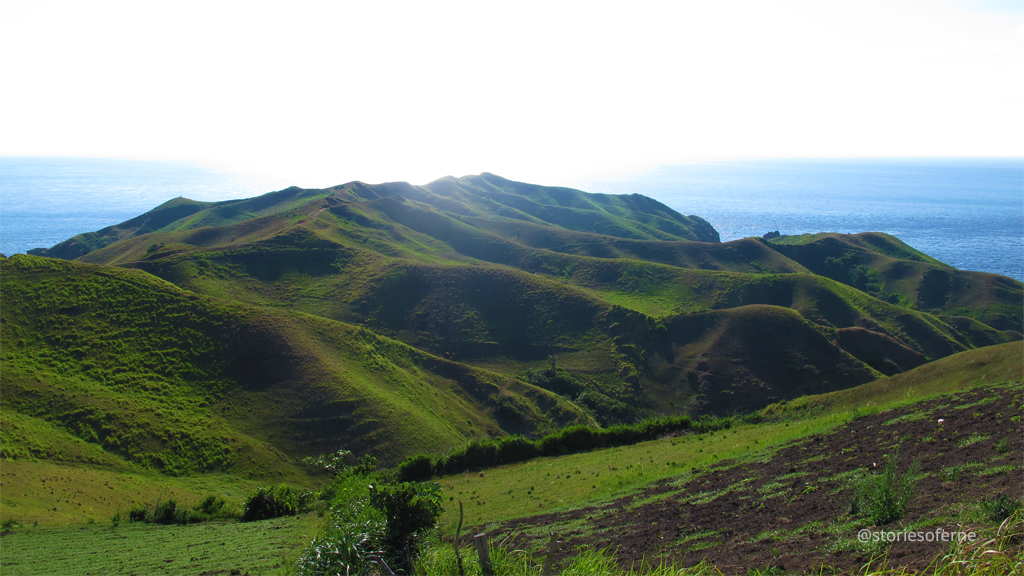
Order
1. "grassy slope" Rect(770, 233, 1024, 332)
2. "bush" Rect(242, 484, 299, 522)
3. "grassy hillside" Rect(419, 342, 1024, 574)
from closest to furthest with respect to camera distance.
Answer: "grassy hillside" Rect(419, 342, 1024, 574) < "bush" Rect(242, 484, 299, 522) < "grassy slope" Rect(770, 233, 1024, 332)

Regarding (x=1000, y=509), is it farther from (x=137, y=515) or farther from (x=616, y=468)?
(x=137, y=515)

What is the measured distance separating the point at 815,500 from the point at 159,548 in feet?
74.9

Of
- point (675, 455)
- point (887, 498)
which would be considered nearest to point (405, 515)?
point (887, 498)

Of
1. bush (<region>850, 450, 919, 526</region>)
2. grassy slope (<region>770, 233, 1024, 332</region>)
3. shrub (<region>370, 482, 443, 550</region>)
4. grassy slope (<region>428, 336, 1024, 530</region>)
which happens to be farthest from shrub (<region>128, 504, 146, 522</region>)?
grassy slope (<region>770, 233, 1024, 332</region>)

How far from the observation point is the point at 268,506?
26688 millimetres

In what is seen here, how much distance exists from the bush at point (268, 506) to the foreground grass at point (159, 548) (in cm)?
177

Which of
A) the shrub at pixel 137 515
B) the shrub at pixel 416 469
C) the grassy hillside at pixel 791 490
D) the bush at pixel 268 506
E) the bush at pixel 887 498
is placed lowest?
the shrub at pixel 416 469

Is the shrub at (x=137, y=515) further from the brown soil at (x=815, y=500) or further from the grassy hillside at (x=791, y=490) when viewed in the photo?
the brown soil at (x=815, y=500)

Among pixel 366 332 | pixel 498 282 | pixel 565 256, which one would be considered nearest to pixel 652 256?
pixel 565 256

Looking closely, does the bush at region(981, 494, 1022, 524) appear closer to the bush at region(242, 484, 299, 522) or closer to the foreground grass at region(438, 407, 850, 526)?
the foreground grass at region(438, 407, 850, 526)

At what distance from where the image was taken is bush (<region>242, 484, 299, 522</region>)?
2638cm

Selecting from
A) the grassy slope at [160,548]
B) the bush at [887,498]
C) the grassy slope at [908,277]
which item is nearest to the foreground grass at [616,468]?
the grassy slope at [160,548]

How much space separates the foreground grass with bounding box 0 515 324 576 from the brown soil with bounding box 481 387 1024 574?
27.9ft

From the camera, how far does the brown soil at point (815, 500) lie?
27.7ft
